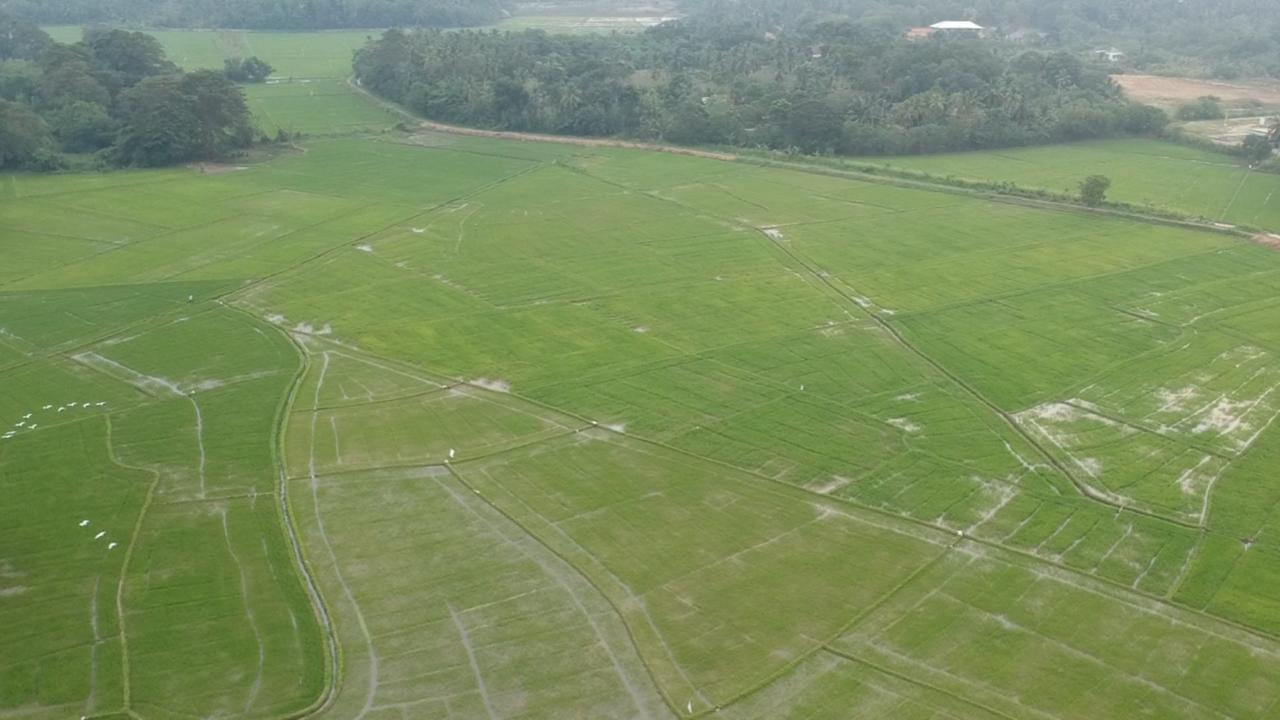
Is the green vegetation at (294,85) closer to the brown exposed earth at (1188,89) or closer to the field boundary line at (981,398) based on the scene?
the field boundary line at (981,398)

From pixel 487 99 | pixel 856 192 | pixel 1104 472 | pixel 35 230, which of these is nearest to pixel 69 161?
pixel 35 230

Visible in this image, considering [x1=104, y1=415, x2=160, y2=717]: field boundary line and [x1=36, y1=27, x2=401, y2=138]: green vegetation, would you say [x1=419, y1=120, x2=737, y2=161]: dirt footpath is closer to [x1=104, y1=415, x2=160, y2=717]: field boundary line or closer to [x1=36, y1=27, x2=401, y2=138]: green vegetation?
[x1=36, y1=27, x2=401, y2=138]: green vegetation

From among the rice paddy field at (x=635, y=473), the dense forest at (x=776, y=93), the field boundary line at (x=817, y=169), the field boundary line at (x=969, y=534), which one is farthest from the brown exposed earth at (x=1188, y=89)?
the field boundary line at (x=969, y=534)

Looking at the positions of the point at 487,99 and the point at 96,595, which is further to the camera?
the point at 487,99

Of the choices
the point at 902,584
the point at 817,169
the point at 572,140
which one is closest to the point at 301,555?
the point at 902,584

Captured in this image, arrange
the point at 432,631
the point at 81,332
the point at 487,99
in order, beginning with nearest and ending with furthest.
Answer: the point at 432,631
the point at 81,332
the point at 487,99

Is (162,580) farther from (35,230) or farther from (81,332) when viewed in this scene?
(35,230)
